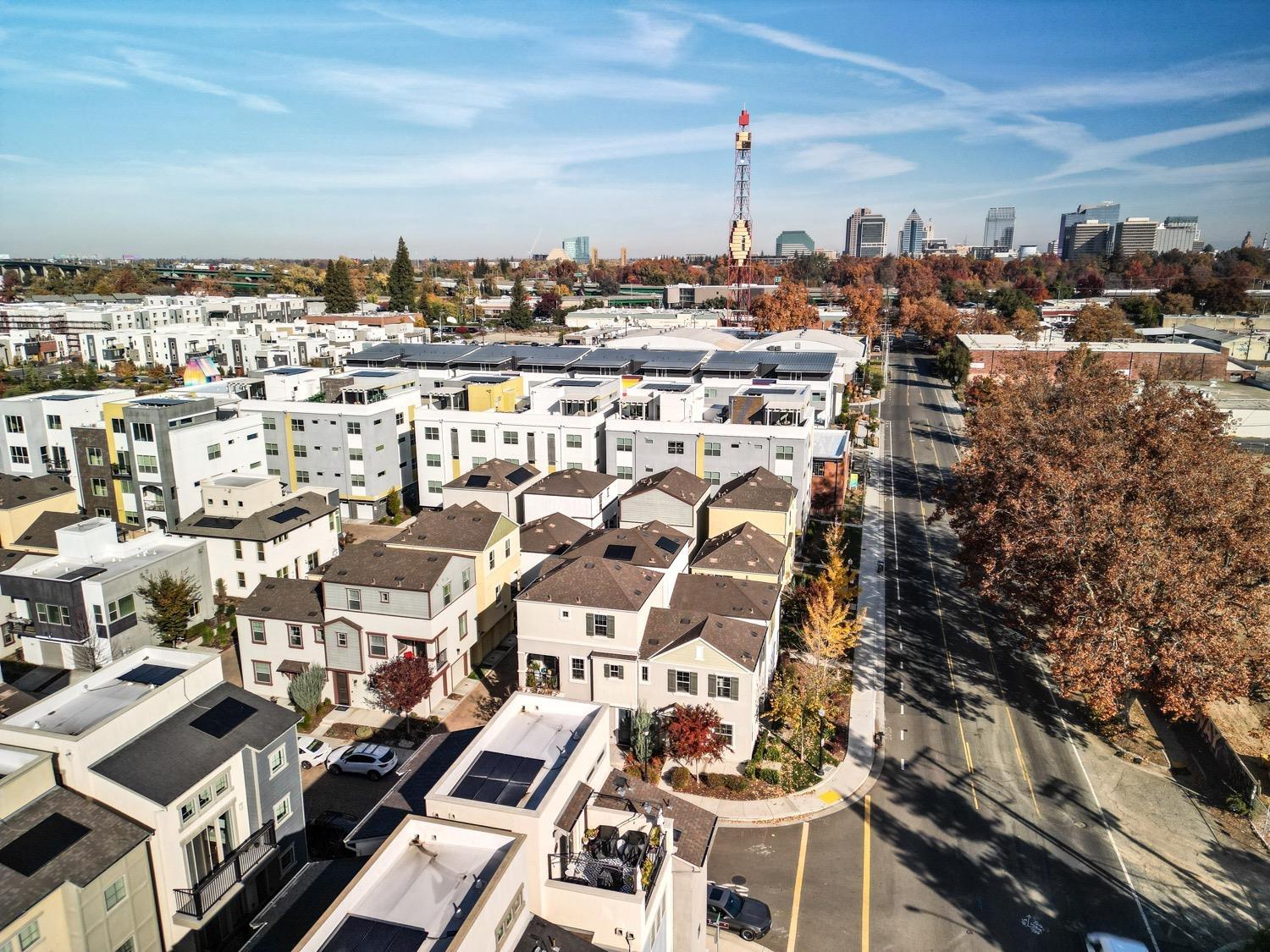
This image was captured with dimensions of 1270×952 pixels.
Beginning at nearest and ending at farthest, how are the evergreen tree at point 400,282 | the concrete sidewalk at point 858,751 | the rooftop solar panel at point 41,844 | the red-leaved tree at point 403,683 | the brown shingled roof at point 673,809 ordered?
the rooftop solar panel at point 41,844
the brown shingled roof at point 673,809
the concrete sidewalk at point 858,751
the red-leaved tree at point 403,683
the evergreen tree at point 400,282

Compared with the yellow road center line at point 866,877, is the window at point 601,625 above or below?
above

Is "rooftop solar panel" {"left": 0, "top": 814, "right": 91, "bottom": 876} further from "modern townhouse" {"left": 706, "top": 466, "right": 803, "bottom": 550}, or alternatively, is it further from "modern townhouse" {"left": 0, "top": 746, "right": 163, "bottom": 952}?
"modern townhouse" {"left": 706, "top": 466, "right": 803, "bottom": 550}

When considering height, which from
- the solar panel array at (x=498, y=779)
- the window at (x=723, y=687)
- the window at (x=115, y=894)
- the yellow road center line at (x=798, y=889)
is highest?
the solar panel array at (x=498, y=779)

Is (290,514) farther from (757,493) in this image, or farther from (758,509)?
(757,493)

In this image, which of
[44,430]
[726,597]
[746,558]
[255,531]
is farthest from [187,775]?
[44,430]

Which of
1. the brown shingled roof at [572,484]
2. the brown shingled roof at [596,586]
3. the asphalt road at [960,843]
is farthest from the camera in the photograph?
the brown shingled roof at [572,484]

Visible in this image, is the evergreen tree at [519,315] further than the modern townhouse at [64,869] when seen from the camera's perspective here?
Yes

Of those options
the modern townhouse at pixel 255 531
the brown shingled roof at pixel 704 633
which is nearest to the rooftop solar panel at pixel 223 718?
the brown shingled roof at pixel 704 633

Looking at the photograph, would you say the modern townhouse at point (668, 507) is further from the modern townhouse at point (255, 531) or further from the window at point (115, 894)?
the window at point (115, 894)
